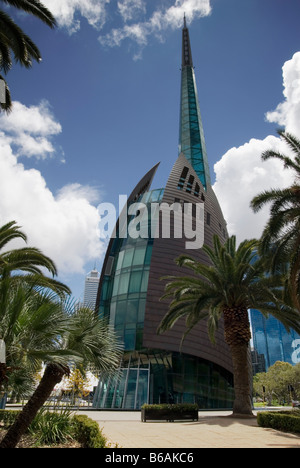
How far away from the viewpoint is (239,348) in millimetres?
18938

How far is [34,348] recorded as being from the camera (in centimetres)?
670

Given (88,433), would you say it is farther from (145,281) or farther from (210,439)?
(145,281)

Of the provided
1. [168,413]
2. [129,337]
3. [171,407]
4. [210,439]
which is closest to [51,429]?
[210,439]

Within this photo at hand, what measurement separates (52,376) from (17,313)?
2.18 meters

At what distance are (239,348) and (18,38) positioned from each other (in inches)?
690

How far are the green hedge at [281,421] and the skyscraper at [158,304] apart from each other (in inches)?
470

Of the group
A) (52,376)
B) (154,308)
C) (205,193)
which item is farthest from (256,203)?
(205,193)

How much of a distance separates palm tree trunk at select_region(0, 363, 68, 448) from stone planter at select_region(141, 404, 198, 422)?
31.6 feet

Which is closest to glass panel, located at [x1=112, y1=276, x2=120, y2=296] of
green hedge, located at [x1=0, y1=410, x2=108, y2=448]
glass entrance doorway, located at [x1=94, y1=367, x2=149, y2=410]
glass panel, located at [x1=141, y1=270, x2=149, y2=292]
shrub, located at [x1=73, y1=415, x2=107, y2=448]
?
glass panel, located at [x1=141, y1=270, x2=149, y2=292]

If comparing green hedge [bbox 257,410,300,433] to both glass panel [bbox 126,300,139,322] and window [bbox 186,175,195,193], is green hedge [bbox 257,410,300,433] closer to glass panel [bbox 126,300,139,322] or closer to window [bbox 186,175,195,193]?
glass panel [bbox 126,300,139,322]

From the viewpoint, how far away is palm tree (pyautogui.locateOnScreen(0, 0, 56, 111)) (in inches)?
404

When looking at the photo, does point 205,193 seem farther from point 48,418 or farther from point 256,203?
point 48,418

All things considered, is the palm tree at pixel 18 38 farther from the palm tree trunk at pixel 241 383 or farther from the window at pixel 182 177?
the window at pixel 182 177
